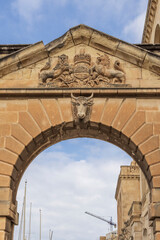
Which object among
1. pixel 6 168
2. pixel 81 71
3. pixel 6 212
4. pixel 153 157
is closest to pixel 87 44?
pixel 81 71

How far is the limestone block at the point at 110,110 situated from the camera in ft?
36.2

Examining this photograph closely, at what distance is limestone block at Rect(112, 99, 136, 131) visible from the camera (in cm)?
1097

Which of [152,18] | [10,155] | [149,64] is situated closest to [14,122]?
[10,155]

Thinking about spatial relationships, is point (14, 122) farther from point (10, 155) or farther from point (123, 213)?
point (123, 213)

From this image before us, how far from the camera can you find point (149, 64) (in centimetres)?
1137

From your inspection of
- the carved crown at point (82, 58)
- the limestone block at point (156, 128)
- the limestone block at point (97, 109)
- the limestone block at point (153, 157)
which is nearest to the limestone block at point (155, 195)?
the limestone block at point (153, 157)

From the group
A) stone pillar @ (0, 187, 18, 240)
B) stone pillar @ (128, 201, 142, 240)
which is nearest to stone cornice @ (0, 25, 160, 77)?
stone pillar @ (0, 187, 18, 240)

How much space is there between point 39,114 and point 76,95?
1.17 metres

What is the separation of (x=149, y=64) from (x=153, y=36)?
11.2m

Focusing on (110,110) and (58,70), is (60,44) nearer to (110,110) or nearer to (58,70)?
(58,70)

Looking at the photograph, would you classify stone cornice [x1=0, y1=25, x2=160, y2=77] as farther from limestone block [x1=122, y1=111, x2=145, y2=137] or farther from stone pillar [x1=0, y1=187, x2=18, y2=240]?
stone pillar [x1=0, y1=187, x2=18, y2=240]

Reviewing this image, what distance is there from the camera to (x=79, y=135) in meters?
12.8

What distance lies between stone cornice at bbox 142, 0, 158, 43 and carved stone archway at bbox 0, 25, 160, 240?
10279mm

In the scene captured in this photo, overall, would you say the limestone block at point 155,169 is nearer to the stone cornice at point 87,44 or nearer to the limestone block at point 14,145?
the stone cornice at point 87,44
